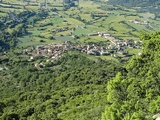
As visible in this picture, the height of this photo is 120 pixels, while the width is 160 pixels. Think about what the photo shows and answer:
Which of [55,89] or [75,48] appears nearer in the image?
[55,89]

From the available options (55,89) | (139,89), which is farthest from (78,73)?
(139,89)

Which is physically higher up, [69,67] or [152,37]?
[152,37]

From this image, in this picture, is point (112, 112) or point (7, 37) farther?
point (7, 37)

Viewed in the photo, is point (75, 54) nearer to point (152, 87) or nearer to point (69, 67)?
point (69, 67)

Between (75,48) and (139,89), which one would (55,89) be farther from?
(75,48)

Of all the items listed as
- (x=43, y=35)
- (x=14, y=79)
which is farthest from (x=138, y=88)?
(x=43, y=35)

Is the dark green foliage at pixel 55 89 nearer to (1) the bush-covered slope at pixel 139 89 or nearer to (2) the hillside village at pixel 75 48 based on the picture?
(2) the hillside village at pixel 75 48

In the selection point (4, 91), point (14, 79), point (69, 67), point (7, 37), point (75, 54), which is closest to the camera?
point (4, 91)

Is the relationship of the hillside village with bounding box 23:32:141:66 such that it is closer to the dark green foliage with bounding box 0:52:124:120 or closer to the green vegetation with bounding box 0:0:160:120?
the green vegetation with bounding box 0:0:160:120
